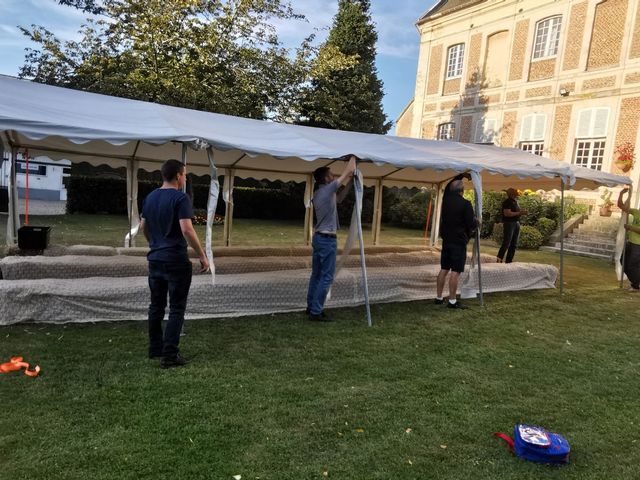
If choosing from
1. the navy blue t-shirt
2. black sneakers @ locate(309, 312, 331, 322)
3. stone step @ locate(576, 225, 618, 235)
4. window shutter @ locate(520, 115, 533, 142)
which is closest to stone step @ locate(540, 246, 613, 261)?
stone step @ locate(576, 225, 618, 235)

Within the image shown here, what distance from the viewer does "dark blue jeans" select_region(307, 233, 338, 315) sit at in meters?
5.32

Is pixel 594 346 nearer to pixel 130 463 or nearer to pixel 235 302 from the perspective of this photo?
pixel 235 302

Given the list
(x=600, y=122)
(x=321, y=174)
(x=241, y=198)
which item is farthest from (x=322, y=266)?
(x=241, y=198)

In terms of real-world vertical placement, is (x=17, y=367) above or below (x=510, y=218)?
below

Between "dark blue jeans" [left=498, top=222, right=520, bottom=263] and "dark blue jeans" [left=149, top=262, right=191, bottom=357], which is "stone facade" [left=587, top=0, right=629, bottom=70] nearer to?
"dark blue jeans" [left=498, top=222, right=520, bottom=263]

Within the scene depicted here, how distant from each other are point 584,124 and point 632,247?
33.3 ft

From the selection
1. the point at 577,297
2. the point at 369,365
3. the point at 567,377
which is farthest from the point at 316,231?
the point at 577,297

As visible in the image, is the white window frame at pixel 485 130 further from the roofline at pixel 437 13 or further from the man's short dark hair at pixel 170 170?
the man's short dark hair at pixel 170 170

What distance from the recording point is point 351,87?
21.4m

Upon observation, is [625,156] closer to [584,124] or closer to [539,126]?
[584,124]

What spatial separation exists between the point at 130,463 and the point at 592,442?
2923 mm

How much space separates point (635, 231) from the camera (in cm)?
810

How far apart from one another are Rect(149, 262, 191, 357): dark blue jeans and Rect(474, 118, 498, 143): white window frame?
736 inches

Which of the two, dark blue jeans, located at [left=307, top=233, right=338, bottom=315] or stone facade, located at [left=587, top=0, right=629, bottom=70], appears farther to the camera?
stone facade, located at [left=587, top=0, right=629, bottom=70]
